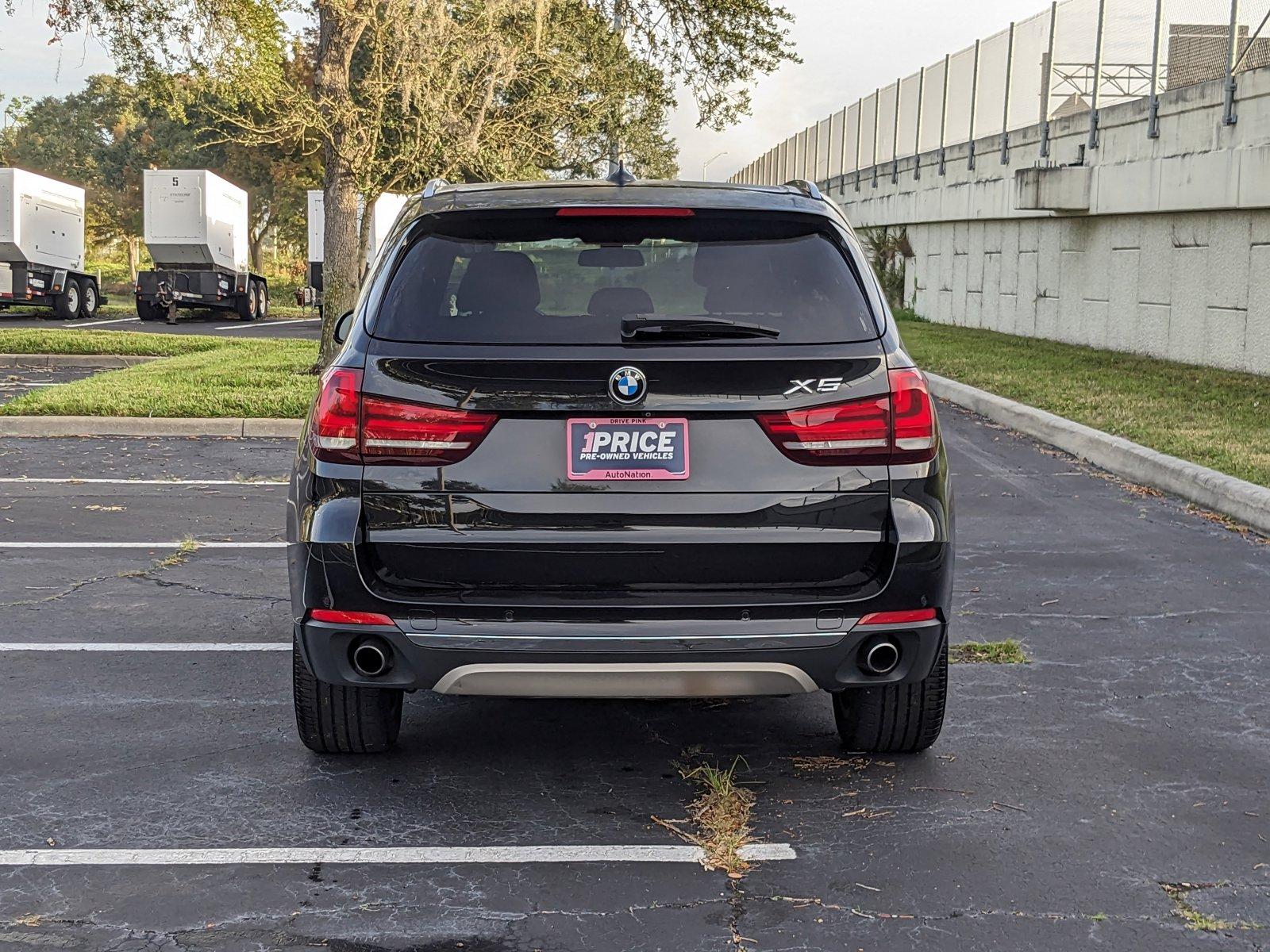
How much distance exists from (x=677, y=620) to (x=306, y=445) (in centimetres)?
118

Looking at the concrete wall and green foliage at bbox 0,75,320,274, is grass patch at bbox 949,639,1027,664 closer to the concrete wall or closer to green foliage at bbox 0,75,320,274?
the concrete wall

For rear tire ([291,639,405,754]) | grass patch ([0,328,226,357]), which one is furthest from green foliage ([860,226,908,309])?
rear tire ([291,639,405,754])

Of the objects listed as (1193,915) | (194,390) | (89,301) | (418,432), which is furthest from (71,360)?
(1193,915)

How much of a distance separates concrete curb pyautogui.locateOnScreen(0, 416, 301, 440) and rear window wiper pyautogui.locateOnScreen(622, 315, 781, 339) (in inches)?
358

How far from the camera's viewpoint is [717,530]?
12.7ft

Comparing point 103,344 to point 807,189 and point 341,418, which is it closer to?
point 807,189

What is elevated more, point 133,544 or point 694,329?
point 694,329

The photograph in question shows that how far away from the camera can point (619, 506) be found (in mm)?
3848

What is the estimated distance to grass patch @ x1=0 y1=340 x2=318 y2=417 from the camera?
13.2m

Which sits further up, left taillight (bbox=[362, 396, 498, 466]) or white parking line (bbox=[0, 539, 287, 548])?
left taillight (bbox=[362, 396, 498, 466])

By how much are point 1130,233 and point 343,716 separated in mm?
16922

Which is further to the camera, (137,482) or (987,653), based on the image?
(137,482)

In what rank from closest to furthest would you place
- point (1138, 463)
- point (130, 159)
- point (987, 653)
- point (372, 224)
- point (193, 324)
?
point (987, 653)
point (1138, 463)
point (372, 224)
point (193, 324)
point (130, 159)

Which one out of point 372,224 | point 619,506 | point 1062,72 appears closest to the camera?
point 619,506
